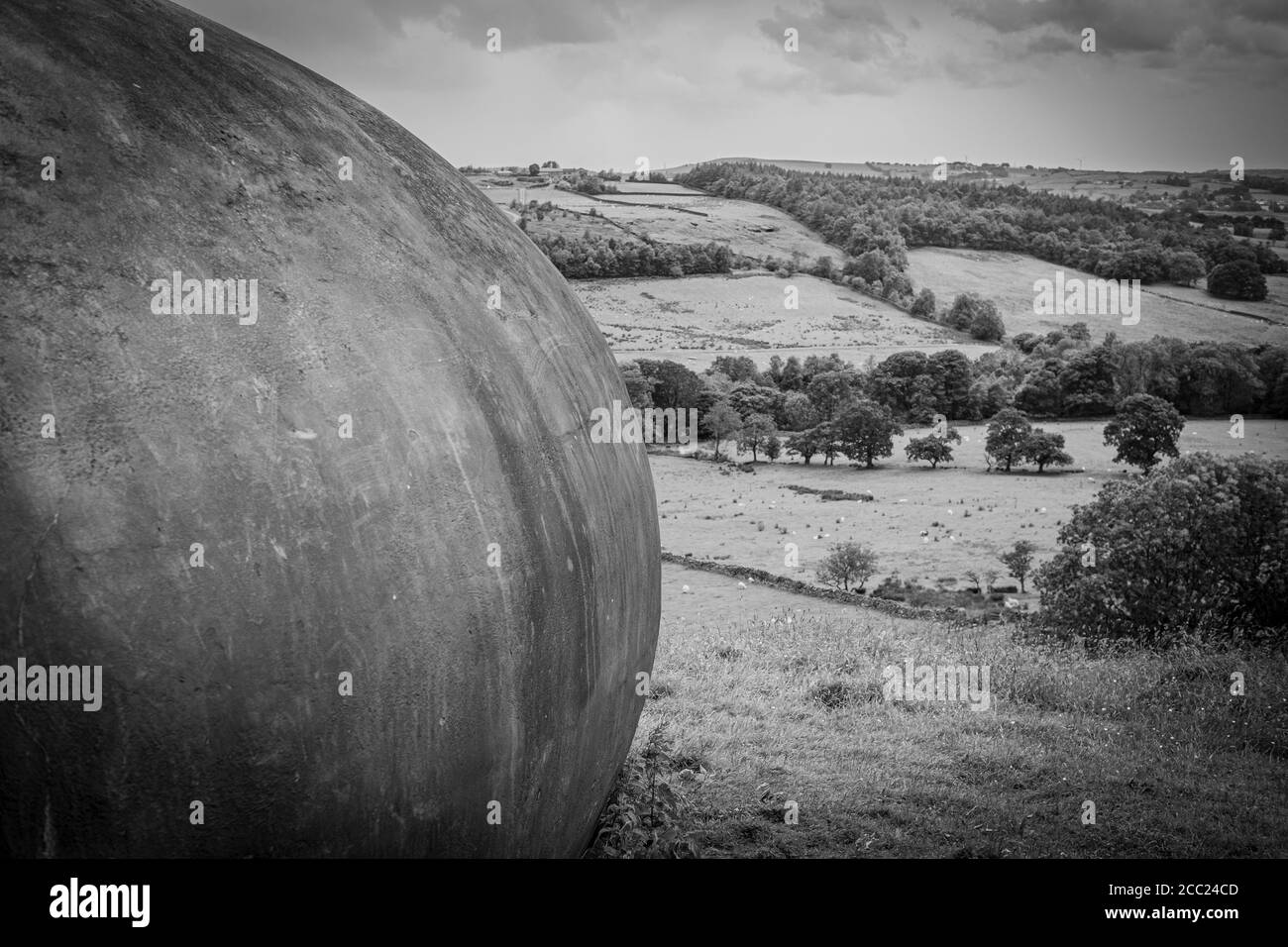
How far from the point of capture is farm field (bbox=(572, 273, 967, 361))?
9256 centimetres

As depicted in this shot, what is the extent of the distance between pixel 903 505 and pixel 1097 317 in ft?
182

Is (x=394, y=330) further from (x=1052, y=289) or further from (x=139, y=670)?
(x=1052, y=289)

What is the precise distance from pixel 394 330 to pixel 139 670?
1.58m

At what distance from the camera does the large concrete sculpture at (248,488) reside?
3178 mm

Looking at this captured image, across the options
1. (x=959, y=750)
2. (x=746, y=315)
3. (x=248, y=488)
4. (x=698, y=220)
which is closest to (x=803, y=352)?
(x=746, y=315)

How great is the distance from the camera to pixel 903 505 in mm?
66688

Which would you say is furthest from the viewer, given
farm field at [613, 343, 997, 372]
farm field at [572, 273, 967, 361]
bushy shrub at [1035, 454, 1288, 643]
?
farm field at [572, 273, 967, 361]

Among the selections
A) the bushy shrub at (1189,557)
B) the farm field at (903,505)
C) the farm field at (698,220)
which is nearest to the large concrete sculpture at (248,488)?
the bushy shrub at (1189,557)

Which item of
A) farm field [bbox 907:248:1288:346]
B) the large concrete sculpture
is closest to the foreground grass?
the large concrete sculpture

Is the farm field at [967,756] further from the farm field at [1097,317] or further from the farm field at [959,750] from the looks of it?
the farm field at [1097,317]

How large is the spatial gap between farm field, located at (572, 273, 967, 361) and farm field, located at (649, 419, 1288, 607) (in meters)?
17.0

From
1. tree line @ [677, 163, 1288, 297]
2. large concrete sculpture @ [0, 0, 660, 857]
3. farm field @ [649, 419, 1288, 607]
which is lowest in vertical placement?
farm field @ [649, 419, 1288, 607]

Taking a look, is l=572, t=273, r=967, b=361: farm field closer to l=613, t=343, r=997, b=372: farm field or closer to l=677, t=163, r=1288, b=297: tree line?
l=613, t=343, r=997, b=372: farm field
